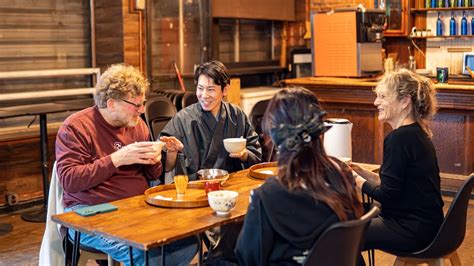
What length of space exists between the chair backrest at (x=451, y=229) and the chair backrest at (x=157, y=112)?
2.21 metres

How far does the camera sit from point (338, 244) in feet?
6.68

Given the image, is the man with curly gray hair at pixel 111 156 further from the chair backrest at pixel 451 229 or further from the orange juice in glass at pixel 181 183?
the chair backrest at pixel 451 229

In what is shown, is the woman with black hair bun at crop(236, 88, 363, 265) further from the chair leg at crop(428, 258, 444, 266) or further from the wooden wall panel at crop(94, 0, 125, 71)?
the wooden wall panel at crop(94, 0, 125, 71)

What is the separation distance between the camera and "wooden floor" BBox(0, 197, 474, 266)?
4.20 m

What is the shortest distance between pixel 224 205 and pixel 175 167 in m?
1.01

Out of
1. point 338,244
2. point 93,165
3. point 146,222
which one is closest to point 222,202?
point 146,222

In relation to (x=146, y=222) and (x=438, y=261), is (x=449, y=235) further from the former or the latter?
(x=146, y=222)

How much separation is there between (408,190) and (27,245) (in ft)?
9.14

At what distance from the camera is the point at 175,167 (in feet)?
11.3

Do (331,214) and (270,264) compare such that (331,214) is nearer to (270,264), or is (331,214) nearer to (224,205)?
(270,264)

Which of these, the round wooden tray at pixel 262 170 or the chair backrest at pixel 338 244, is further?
the round wooden tray at pixel 262 170

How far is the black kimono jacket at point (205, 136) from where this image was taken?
139 inches

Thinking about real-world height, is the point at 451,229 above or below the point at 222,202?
below

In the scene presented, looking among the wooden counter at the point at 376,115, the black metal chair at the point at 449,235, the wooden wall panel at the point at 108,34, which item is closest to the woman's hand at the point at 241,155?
the black metal chair at the point at 449,235
